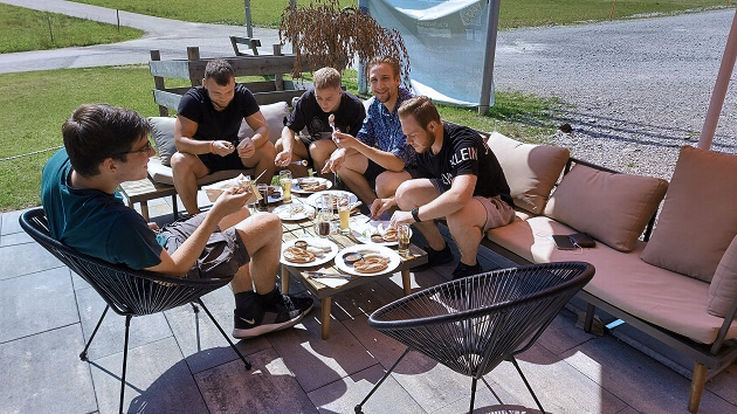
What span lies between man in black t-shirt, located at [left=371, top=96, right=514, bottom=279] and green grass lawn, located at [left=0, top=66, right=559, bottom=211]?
3.20m

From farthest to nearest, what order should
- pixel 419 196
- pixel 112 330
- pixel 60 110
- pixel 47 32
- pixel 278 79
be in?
pixel 47 32
pixel 60 110
pixel 278 79
pixel 419 196
pixel 112 330

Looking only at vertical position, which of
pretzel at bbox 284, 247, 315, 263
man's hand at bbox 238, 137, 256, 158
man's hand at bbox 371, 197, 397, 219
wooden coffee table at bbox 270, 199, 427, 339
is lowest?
wooden coffee table at bbox 270, 199, 427, 339

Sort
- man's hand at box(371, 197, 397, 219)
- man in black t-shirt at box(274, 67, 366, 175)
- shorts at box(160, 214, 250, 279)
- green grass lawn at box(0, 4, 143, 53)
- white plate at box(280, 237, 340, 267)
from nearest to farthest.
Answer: shorts at box(160, 214, 250, 279), white plate at box(280, 237, 340, 267), man's hand at box(371, 197, 397, 219), man in black t-shirt at box(274, 67, 366, 175), green grass lawn at box(0, 4, 143, 53)

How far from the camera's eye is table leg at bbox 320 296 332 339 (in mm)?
2382

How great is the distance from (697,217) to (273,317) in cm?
210

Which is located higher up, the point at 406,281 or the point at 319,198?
the point at 319,198

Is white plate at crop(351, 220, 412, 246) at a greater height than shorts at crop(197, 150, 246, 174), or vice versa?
shorts at crop(197, 150, 246, 174)

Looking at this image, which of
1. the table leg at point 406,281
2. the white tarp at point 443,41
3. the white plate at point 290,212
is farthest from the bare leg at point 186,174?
the white tarp at point 443,41

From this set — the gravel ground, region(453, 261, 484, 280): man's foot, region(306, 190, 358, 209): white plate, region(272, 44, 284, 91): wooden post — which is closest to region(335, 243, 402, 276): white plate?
region(306, 190, 358, 209): white plate

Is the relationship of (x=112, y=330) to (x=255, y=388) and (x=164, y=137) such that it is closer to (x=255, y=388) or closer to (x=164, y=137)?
(x=255, y=388)

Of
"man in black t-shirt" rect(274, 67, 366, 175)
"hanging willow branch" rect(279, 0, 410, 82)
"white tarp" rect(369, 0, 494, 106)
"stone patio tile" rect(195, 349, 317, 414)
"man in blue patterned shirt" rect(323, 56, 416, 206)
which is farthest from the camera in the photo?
"white tarp" rect(369, 0, 494, 106)

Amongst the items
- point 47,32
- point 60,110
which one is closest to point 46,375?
point 60,110

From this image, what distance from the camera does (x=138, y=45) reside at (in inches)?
624

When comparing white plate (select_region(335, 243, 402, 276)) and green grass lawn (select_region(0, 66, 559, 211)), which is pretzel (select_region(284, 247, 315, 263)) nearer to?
white plate (select_region(335, 243, 402, 276))
